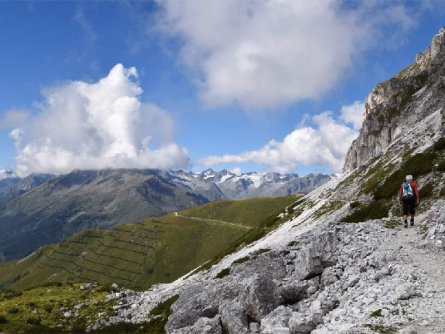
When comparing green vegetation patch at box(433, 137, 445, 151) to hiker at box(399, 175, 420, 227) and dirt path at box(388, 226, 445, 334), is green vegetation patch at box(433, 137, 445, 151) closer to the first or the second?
hiker at box(399, 175, 420, 227)

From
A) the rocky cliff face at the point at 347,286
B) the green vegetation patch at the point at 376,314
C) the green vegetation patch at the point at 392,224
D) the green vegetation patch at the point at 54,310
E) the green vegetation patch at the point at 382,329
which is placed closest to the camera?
the green vegetation patch at the point at 382,329

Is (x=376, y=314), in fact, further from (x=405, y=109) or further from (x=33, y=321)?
(x=405, y=109)

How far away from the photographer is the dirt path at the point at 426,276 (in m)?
18.2

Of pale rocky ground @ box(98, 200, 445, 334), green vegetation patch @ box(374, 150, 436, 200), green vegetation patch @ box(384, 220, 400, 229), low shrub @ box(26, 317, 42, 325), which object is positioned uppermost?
green vegetation patch @ box(374, 150, 436, 200)

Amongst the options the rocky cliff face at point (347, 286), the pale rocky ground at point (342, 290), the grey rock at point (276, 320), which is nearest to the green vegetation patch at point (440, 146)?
the rocky cliff face at point (347, 286)

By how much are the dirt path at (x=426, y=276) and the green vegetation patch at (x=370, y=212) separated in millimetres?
18033

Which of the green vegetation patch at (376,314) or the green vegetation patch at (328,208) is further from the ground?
the green vegetation patch at (328,208)

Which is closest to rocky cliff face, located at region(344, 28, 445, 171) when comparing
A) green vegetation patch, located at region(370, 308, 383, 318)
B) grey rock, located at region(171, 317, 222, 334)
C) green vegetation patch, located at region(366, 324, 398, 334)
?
grey rock, located at region(171, 317, 222, 334)

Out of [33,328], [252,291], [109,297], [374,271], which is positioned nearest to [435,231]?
[374,271]

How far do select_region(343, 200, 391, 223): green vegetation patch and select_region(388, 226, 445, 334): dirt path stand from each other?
18033 mm

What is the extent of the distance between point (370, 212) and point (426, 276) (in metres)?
31.1

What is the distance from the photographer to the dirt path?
18.2 metres

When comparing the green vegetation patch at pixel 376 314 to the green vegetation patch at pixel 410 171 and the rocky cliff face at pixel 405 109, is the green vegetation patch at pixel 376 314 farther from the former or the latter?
the rocky cliff face at pixel 405 109

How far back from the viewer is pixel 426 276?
2295 centimetres
